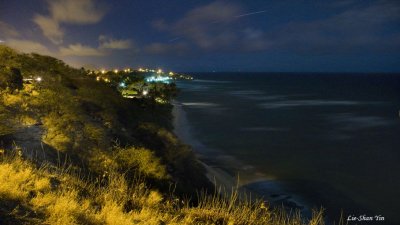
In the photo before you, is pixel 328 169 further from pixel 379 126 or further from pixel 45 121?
pixel 379 126

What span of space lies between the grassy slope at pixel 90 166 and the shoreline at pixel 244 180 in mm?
3181

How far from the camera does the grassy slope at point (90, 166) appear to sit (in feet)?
20.4

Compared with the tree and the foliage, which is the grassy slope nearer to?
the foliage

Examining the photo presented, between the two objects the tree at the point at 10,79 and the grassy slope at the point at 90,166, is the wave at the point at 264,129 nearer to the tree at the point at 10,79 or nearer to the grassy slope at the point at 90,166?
the grassy slope at the point at 90,166

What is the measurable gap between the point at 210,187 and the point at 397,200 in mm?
12800

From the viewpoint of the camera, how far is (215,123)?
55.8 meters

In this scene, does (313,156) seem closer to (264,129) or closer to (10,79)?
(264,129)

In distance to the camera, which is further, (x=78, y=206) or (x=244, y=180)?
(x=244, y=180)

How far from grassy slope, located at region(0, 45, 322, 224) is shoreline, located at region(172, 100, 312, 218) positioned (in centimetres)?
318

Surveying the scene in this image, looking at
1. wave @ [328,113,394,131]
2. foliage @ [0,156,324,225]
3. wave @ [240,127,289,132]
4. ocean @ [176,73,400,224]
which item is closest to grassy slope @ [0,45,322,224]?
foliage @ [0,156,324,225]

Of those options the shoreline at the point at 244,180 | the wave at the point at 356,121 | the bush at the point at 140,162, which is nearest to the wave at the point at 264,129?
the wave at the point at 356,121

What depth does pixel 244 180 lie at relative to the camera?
92.3 feet

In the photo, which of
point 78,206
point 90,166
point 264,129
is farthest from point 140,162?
point 264,129

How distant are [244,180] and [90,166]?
1473 cm
